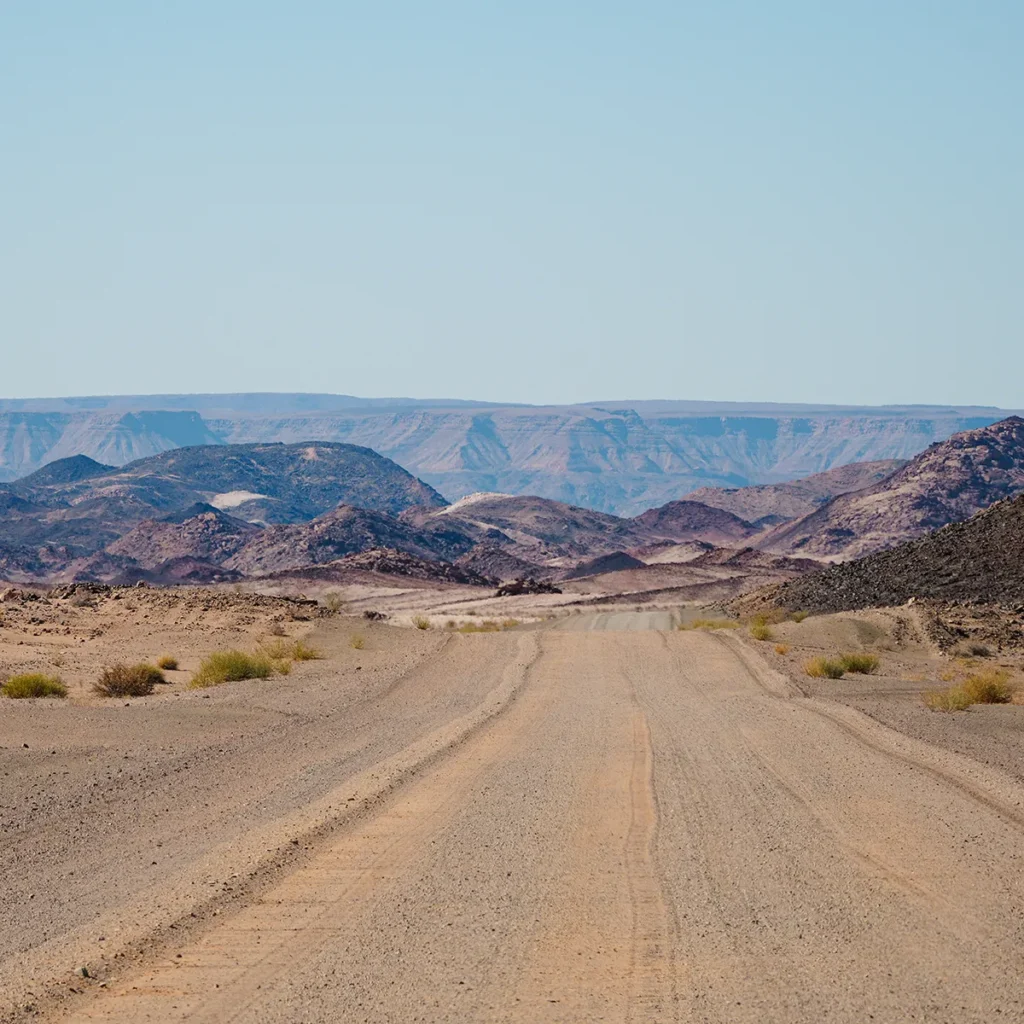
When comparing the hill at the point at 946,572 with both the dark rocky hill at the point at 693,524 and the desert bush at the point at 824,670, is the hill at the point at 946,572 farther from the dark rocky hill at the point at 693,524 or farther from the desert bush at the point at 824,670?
the dark rocky hill at the point at 693,524

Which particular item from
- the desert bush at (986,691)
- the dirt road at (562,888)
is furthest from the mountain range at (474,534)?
the dirt road at (562,888)

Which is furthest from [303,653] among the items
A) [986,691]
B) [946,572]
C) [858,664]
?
[946,572]

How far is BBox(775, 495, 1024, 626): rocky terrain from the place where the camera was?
42219 millimetres

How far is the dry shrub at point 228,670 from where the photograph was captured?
85.6 feet

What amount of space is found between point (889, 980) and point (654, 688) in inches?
665

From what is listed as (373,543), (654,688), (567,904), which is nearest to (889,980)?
(567,904)

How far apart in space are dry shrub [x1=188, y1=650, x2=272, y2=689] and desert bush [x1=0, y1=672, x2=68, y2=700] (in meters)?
2.93

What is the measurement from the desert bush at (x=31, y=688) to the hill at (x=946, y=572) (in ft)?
86.6

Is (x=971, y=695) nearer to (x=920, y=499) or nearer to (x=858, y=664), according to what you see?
(x=858, y=664)

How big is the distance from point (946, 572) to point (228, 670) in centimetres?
2603

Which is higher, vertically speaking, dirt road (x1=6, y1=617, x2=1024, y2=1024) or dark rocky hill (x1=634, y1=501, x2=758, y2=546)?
dirt road (x1=6, y1=617, x2=1024, y2=1024)

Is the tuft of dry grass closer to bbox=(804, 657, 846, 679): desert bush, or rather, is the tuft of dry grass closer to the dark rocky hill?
bbox=(804, 657, 846, 679): desert bush

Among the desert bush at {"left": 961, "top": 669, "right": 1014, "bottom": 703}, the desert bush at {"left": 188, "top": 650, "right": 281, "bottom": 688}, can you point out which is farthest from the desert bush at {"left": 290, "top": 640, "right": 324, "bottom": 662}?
the desert bush at {"left": 961, "top": 669, "right": 1014, "bottom": 703}

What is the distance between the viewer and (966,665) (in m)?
31.6
